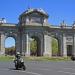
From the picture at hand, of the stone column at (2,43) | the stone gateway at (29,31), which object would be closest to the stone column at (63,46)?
the stone gateway at (29,31)

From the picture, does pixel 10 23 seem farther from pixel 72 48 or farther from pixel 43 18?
pixel 72 48

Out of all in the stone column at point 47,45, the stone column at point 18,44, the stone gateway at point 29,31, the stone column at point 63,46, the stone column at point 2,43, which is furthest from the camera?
the stone column at point 63,46

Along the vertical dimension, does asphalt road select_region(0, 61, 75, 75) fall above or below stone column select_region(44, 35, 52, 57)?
below

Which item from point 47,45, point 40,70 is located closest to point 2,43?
point 47,45

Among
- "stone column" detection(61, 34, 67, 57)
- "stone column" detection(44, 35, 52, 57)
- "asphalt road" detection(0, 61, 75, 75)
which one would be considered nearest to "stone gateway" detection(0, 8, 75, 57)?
"stone column" detection(44, 35, 52, 57)

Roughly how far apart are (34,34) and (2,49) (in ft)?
29.6

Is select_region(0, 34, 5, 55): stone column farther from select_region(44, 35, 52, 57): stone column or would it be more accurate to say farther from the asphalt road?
the asphalt road

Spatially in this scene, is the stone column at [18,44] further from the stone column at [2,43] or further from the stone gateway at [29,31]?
the stone column at [2,43]

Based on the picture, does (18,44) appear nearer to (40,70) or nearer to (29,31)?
(29,31)

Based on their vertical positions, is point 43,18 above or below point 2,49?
above

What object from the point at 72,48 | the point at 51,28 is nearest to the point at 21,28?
the point at 51,28

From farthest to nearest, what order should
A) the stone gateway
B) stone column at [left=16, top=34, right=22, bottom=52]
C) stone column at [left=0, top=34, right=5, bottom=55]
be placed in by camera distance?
stone column at [left=16, top=34, right=22, bottom=52] < the stone gateway < stone column at [left=0, top=34, right=5, bottom=55]

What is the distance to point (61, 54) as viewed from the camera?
311 ft

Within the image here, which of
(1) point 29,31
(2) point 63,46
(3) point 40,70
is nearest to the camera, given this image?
(3) point 40,70
